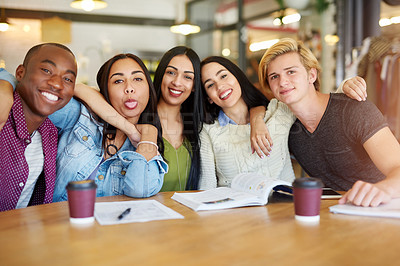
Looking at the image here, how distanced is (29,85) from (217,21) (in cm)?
574

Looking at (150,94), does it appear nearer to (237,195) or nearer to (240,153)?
(240,153)

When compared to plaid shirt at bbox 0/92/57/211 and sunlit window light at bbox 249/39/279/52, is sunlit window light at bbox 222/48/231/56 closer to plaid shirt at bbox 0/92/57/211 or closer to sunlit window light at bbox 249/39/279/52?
sunlit window light at bbox 249/39/279/52

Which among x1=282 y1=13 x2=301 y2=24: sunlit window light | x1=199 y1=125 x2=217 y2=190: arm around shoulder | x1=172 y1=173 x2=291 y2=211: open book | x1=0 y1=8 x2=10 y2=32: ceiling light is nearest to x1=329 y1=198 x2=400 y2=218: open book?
x1=172 y1=173 x2=291 y2=211: open book

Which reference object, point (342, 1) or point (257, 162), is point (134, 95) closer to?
point (257, 162)

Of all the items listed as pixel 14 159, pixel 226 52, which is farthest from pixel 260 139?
pixel 226 52

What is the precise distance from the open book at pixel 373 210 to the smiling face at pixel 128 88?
3.27 ft

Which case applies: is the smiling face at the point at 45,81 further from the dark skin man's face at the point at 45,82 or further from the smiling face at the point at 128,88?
the smiling face at the point at 128,88

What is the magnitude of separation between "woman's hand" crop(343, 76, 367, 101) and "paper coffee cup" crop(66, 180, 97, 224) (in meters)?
1.21

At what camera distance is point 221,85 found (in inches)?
78.6

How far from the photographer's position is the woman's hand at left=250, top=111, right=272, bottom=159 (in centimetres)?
175

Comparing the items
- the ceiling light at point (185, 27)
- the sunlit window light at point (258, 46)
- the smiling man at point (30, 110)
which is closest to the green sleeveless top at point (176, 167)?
the smiling man at point (30, 110)

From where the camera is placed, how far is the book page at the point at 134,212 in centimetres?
109

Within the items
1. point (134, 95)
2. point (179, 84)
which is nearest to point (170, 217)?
point (134, 95)

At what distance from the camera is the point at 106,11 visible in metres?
6.62
